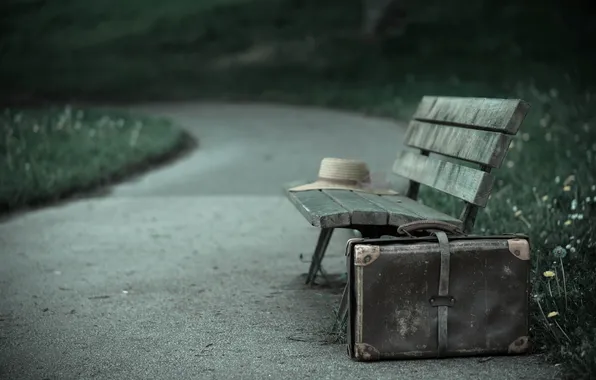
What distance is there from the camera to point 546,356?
443 centimetres

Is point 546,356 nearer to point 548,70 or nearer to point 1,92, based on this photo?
point 548,70

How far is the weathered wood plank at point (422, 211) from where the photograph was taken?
4809mm

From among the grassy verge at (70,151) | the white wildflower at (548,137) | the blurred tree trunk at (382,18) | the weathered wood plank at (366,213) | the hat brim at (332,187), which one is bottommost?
the grassy verge at (70,151)

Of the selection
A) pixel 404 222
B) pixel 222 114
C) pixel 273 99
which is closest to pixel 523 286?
pixel 404 222

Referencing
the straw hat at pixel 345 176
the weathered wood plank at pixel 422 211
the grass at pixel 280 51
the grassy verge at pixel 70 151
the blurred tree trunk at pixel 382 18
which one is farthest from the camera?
the blurred tree trunk at pixel 382 18

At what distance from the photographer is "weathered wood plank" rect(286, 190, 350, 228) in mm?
4664

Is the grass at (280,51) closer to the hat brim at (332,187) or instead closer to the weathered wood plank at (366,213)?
the hat brim at (332,187)

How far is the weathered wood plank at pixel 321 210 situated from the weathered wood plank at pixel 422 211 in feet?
1.29

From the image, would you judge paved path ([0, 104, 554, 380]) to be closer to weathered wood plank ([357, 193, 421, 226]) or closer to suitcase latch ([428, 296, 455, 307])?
suitcase latch ([428, 296, 455, 307])

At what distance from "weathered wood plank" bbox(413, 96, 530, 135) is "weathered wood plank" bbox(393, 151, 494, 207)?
25cm

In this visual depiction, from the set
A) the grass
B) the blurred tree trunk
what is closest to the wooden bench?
the grass

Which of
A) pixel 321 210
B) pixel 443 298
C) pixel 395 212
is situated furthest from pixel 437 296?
pixel 321 210

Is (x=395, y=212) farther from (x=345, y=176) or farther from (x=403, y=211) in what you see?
(x=345, y=176)

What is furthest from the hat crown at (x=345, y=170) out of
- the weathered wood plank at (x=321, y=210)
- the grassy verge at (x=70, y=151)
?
the grassy verge at (x=70, y=151)
